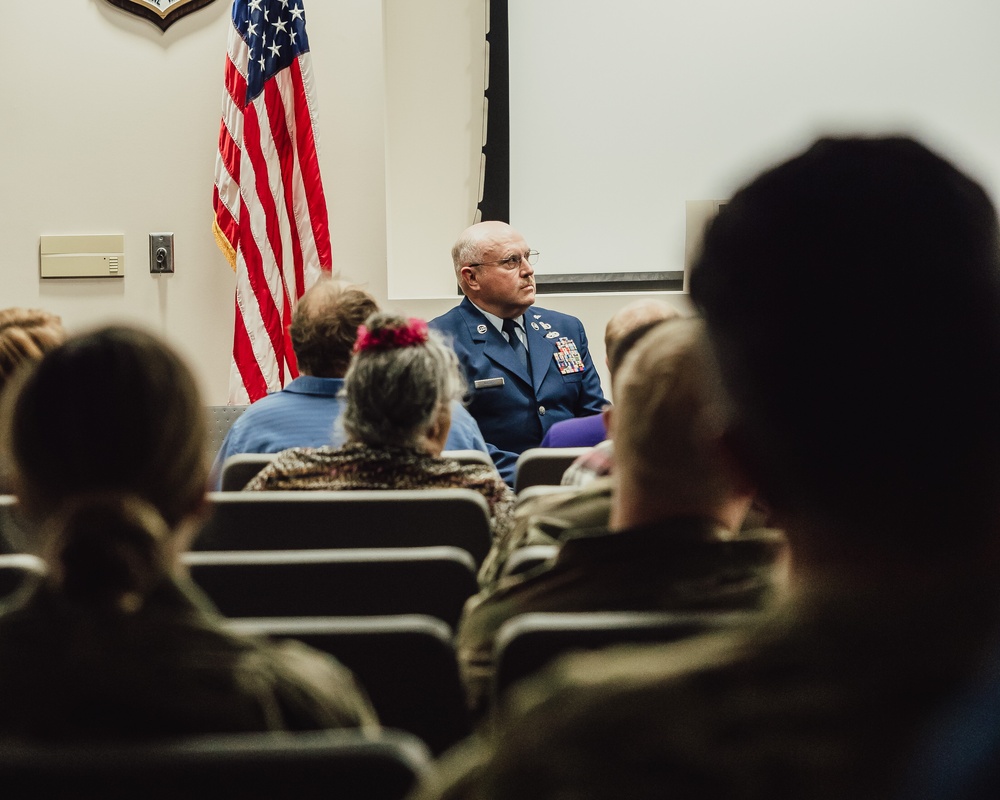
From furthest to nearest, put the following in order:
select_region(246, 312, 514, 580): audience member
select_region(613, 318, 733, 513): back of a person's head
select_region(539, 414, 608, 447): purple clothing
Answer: select_region(539, 414, 608, 447): purple clothing, select_region(246, 312, 514, 580): audience member, select_region(613, 318, 733, 513): back of a person's head

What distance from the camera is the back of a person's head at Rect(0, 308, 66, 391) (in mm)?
2721

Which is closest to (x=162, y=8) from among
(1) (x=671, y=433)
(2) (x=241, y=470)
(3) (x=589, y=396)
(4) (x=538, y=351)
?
(4) (x=538, y=351)

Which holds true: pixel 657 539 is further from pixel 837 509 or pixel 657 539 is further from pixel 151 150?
pixel 151 150

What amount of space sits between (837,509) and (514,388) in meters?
A: 3.89

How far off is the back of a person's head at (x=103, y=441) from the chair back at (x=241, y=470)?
1.57 metres

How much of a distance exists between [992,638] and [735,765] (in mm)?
147

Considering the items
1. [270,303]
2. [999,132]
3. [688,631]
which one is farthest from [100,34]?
[688,631]

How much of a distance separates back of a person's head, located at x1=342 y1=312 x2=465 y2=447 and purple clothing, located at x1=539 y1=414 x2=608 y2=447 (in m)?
0.92

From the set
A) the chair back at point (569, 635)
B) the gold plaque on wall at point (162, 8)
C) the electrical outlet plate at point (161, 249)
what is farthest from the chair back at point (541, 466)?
the gold plaque on wall at point (162, 8)

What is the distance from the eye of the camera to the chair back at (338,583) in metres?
1.60

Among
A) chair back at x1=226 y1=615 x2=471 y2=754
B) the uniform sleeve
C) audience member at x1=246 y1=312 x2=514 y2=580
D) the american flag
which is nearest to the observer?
chair back at x1=226 y1=615 x2=471 y2=754

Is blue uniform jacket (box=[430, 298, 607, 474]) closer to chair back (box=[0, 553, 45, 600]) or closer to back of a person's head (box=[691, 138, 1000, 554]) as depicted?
chair back (box=[0, 553, 45, 600])

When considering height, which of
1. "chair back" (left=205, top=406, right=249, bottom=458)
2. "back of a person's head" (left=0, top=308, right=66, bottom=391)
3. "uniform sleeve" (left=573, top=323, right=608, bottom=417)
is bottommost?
"chair back" (left=205, top=406, right=249, bottom=458)

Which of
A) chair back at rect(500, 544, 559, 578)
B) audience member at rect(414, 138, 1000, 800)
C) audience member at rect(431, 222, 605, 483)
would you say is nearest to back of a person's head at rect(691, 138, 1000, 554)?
audience member at rect(414, 138, 1000, 800)
